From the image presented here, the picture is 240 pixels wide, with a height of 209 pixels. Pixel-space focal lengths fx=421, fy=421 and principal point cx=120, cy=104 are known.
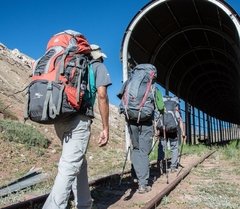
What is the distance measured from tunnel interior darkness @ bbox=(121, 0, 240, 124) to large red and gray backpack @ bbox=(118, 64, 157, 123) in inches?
235

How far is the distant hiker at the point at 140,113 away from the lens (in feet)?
20.4

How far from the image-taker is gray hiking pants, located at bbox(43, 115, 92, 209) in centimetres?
391

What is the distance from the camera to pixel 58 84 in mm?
3779

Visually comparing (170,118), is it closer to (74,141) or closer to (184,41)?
(74,141)

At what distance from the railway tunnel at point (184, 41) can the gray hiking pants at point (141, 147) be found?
568 centimetres

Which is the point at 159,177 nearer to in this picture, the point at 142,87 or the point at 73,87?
the point at 142,87

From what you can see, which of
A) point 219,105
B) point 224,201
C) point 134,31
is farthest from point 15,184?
point 219,105

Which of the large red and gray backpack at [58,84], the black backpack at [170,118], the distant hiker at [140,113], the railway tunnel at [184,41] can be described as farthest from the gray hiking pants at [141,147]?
the railway tunnel at [184,41]

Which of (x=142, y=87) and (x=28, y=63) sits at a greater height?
(x=28, y=63)

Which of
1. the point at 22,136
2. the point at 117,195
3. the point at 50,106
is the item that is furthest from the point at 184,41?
the point at 50,106

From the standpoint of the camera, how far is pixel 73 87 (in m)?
3.87

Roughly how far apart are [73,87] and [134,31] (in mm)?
9659

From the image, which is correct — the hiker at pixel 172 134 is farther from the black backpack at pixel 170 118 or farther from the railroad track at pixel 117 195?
the railroad track at pixel 117 195

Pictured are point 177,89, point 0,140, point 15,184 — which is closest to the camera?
point 15,184
